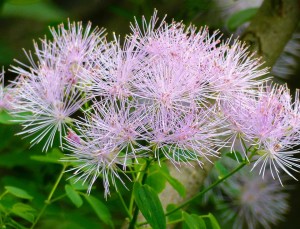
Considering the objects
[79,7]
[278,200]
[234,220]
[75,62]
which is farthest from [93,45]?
[79,7]

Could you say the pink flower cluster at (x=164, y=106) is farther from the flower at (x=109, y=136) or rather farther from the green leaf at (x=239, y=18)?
the green leaf at (x=239, y=18)

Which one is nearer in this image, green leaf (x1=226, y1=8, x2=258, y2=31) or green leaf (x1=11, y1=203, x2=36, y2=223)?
green leaf (x1=11, y1=203, x2=36, y2=223)

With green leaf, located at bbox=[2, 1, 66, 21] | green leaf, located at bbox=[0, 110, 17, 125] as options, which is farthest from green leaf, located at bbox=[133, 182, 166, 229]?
green leaf, located at bbox=[2, 1, 66, 21]

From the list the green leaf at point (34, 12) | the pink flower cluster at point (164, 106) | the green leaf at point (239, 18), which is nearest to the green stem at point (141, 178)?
the pink flower cluster at point (164, 106)

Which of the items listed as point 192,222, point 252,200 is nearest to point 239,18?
point 252,200

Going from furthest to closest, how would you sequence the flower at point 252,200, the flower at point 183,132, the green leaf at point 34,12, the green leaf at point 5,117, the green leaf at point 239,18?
the green leaf at point 34,12, the flower at point 252,200, the green leaf at point 239,18, the green leaf at point 5,117, the flower at point 183,132

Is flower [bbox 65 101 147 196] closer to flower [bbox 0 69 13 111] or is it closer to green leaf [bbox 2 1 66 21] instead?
flower [bbox 0 69 13 111]
